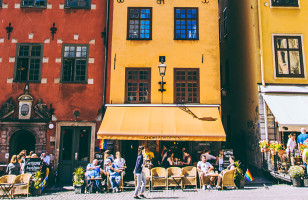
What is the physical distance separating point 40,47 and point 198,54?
27.2 feet

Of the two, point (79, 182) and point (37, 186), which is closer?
point (37, 186)

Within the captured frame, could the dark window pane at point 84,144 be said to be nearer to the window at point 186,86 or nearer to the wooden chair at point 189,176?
the window at point 186,86

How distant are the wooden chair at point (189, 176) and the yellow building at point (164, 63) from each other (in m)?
1.82

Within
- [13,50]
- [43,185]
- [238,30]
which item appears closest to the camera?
[43,185]

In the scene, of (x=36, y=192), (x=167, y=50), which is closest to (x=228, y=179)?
(x=167, y=50)

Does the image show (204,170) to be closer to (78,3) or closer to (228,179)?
(228,179)

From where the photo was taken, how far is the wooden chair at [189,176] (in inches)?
460

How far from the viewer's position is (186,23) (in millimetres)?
14734

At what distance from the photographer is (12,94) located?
565 inches

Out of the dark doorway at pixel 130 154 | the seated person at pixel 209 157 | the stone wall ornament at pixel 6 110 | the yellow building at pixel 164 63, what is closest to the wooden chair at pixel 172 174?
the seated person at pixel 209 157

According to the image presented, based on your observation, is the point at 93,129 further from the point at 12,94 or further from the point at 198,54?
the point at 198,54

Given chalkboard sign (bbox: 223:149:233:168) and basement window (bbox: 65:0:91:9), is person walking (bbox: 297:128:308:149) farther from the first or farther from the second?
basement window (bbox: 65:0:91:9)

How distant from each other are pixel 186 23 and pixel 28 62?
8525 mm

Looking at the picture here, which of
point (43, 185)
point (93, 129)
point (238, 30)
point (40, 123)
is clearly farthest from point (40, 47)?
point (238, 30)
